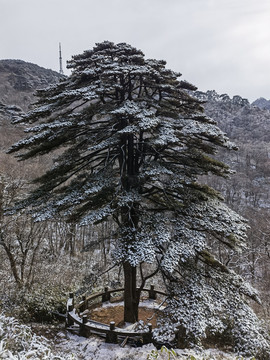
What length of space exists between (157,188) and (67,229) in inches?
437

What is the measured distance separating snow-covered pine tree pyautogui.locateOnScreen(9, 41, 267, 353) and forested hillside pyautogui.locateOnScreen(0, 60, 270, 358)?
106cm

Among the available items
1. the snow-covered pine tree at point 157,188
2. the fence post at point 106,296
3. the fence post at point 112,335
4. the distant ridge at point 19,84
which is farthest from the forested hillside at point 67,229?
the fence post at point 112,335

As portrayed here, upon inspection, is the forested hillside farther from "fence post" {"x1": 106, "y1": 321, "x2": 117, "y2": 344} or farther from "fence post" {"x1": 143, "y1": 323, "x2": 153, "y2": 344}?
"fence post" {"x1": 143, "y1": 323, "x2": 153, "y2": 344}

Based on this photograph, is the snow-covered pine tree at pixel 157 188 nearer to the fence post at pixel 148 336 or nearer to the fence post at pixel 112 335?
the fence post at pixel 148 336

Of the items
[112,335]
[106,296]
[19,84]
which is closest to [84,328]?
[112,335]

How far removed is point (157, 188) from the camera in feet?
24.2

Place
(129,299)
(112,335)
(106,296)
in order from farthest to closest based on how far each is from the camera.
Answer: (106,296)
(129,299)
(112,335)

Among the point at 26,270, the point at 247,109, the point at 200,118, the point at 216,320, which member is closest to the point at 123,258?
the point at 216,320

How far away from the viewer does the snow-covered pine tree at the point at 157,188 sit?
5.87 m

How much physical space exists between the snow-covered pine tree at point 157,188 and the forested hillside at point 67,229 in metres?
1.06

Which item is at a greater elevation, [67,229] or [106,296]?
[67,229]

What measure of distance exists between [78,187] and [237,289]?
16.5ft

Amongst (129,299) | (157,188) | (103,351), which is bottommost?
(103,351)

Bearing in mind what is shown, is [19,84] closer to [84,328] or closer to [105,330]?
[84,328]
